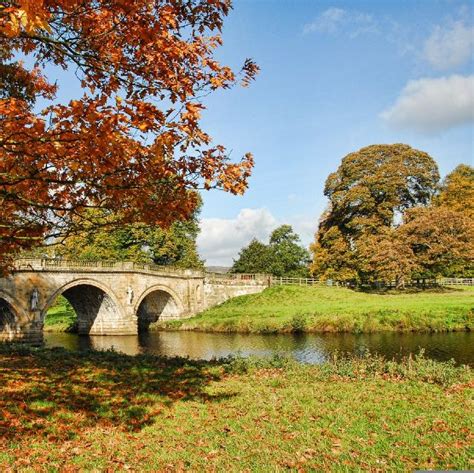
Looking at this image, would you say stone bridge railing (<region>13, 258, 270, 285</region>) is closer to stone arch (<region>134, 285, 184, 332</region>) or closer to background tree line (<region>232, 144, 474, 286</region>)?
stone arch (<region>134, 285, 184, 332</region>)

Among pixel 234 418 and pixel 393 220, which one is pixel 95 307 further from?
pixel 234 418

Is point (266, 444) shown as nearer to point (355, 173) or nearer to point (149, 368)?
point (149, 368)

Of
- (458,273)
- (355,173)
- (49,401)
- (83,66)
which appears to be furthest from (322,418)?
(458,273)

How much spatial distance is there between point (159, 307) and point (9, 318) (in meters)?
17.6

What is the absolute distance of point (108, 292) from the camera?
37.8 m

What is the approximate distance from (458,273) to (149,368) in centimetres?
4910

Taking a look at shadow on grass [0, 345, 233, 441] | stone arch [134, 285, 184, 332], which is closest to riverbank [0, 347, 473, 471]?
shadow on grass [0, 345, 233, 441]

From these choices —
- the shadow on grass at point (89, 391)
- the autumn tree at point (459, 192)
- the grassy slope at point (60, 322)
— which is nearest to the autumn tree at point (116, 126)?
the shadow on grass at point (89, 391)

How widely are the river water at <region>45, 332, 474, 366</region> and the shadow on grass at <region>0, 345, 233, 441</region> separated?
283 inches

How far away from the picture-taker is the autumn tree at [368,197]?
4734 cm

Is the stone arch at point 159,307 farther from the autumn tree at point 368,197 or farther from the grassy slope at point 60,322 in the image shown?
the autumn tree at point 368,197

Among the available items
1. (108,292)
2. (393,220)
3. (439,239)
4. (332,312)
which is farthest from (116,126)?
(393,220)

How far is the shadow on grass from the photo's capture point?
724cm

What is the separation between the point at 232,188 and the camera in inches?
275
